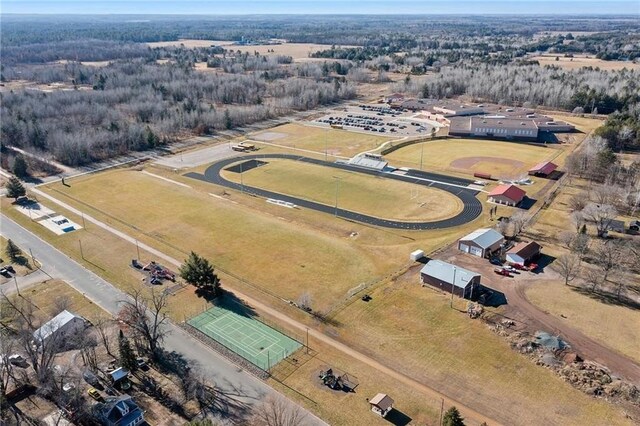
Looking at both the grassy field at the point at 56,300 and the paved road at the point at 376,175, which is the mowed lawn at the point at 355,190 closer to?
the paved road at the point at 376,175

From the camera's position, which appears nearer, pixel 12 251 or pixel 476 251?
pixel 12 251

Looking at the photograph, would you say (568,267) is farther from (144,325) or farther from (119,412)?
(119,412)

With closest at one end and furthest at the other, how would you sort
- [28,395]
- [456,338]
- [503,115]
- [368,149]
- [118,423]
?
[118,423]
[28,395]
[456,338]
[368,149]
[503,115]

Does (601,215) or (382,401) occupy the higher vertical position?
(601,215)

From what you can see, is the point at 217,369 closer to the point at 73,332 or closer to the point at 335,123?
the point at 73,332

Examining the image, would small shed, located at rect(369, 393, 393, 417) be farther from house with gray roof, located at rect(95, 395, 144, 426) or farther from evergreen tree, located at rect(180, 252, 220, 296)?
evergreen tree, located at rect(180, 252, 220, 296)

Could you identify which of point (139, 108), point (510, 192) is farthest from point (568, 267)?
point (139, 108)

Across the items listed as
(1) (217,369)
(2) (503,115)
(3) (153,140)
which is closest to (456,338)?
(1) (217,369)

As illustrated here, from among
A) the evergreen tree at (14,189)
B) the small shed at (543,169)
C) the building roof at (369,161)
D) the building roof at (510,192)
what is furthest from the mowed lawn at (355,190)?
the evergreen tree at (14,189)
